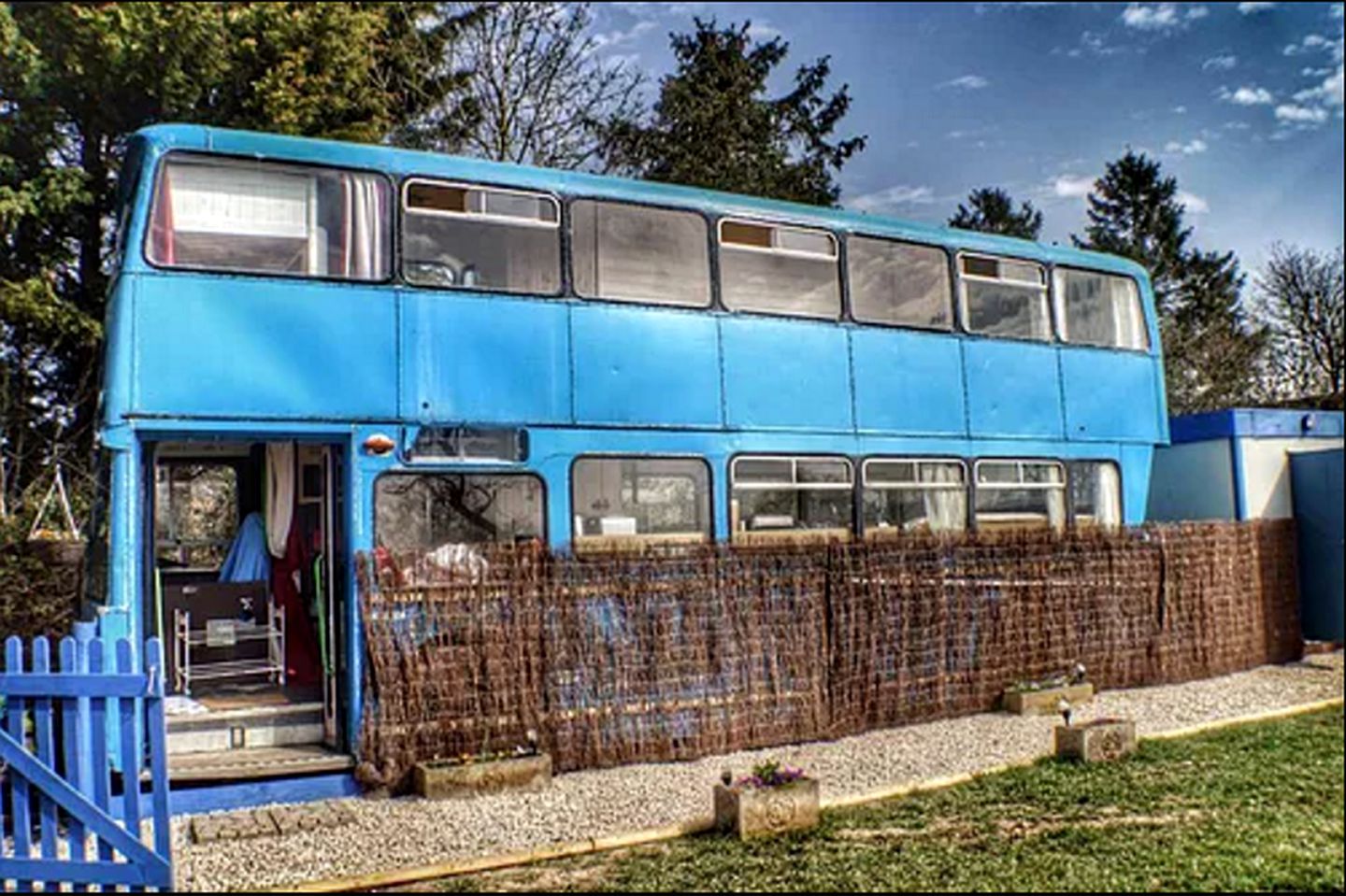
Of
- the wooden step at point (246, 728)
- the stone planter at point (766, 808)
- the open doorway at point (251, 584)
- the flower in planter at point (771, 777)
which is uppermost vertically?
the open doorway at point (251, 584)

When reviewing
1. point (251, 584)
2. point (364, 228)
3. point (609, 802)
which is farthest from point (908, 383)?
point (251, 584)

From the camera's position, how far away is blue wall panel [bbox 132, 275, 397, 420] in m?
6.73

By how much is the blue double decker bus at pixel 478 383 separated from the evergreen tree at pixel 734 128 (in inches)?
426

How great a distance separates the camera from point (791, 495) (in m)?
9.27

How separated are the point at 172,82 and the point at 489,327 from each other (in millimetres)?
9717

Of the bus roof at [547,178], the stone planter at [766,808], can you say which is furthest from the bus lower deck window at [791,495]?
the stone planter at [766,808]

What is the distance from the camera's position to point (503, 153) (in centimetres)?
1888

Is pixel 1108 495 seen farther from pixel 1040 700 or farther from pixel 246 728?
pixel 246 728

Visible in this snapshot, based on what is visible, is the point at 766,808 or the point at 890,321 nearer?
the point at 766,808

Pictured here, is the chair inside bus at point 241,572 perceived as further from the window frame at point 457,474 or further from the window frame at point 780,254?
the window frame at point 780,254

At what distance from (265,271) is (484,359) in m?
1.68

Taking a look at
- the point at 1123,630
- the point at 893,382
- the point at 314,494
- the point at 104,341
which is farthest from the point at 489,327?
the point at 1123,630

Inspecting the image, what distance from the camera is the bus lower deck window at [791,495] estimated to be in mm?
8977

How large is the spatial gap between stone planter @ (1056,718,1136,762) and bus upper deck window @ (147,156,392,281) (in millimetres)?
6240
